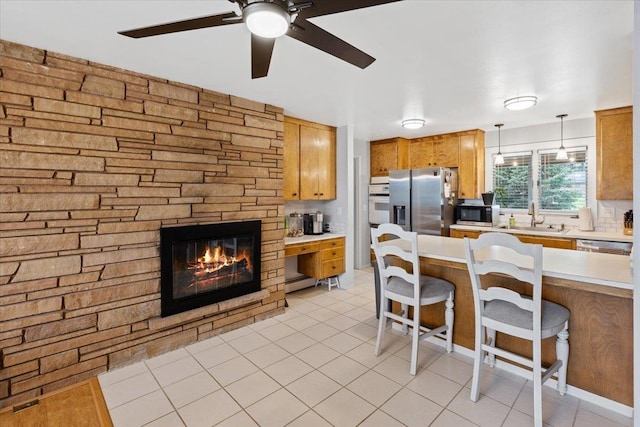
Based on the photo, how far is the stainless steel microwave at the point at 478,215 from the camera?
4.99 metres

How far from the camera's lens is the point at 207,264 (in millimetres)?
3207

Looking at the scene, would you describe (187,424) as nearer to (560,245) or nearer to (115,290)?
(115,290)

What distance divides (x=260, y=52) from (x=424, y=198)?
410 cm

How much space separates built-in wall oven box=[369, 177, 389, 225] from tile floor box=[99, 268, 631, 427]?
9.65 ft

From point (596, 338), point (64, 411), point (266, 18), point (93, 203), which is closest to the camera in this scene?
point (266, 18)

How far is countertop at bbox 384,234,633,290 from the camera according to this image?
1902 millimetres

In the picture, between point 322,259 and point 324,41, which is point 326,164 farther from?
point 324,41

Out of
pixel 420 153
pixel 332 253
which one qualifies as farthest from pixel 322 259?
pixel 420 153

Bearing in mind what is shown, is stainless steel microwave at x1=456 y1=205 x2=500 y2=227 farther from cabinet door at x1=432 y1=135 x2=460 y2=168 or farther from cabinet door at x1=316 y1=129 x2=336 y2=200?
cabinet door at x1=316 y1=129 x2=336 y2=200

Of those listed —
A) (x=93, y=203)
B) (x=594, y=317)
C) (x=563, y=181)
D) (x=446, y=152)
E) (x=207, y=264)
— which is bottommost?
(x=594, y=317)

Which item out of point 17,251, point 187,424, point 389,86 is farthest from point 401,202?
point 17,251

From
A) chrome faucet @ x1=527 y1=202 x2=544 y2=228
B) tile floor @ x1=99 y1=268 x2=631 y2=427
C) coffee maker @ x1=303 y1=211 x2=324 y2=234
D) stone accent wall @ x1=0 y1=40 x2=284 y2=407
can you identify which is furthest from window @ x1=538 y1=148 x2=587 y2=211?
stone accent wall @ x1=0 y1=40 x2=284 y2=407

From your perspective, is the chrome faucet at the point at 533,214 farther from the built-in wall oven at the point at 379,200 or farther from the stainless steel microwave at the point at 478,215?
the built-in wall oven at the point at 379,200

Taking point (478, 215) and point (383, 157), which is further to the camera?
point (383, 157)
